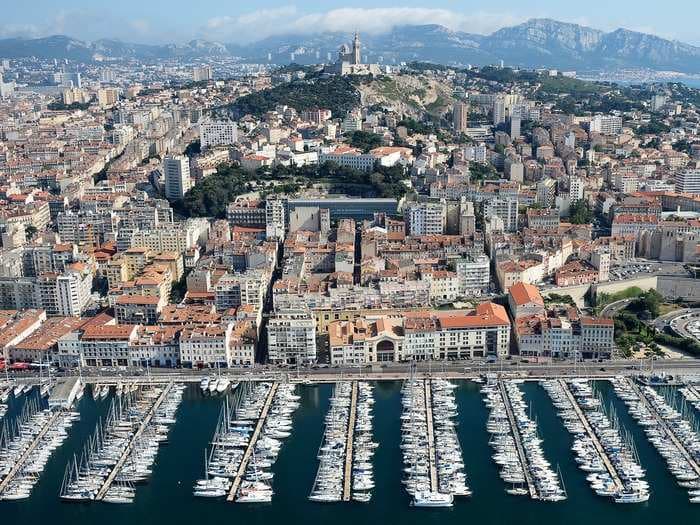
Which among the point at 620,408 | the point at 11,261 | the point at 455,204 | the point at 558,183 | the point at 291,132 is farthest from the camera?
the point at 291,132

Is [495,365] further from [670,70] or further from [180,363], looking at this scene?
[670,70]

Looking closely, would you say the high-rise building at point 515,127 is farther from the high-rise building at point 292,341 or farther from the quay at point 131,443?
the quay at point 131,443

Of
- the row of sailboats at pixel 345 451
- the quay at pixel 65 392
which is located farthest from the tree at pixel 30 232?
the row of sailboats at pixel 345 451

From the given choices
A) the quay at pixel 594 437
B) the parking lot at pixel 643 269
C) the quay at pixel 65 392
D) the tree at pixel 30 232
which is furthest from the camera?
the tree at pixel 30 232

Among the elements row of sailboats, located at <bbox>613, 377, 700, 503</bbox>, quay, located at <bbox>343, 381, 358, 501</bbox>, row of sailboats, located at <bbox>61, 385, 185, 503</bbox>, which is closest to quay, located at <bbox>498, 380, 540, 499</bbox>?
row of sailboats, located at <bbox>613, 377, 700, 503</bbox>

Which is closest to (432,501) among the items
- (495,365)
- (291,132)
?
(495,365)

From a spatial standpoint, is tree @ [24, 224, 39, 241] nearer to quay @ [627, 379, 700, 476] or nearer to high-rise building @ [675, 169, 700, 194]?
quay @ [627, 379, 700, 476]

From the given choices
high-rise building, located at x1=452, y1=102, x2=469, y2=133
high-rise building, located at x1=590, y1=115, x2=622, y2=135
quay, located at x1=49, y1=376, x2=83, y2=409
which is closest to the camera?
quay, located at x1=49, y1=376, x2=83, y2=409
